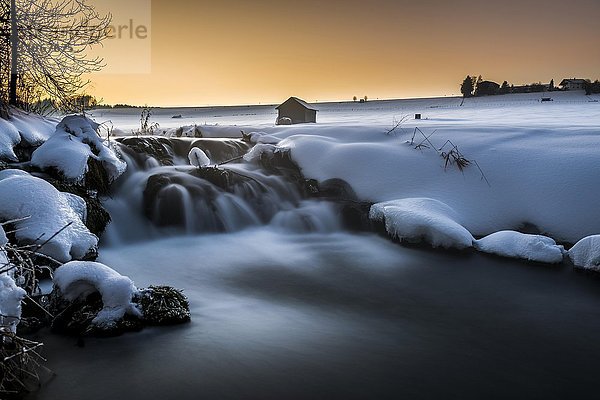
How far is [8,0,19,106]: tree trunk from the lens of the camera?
35.0ft

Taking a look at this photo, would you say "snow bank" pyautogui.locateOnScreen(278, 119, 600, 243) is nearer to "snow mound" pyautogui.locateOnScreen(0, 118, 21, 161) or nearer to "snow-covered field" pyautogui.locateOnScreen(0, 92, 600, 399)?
"snow-covered field" pyautogui.locateOnScreen(0, 92, 600, 399)

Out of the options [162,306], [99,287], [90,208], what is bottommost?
[162,306]

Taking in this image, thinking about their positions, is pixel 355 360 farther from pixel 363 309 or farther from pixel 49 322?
pixel 49 322

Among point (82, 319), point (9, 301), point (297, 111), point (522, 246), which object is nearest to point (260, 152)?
point (522, 246)

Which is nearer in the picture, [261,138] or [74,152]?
[74,152]

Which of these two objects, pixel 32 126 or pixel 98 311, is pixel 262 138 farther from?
pixel 98 311

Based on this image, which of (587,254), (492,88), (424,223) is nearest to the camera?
(587,254)

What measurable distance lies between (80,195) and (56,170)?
22.7 inches

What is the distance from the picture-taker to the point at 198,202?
949 centimetres

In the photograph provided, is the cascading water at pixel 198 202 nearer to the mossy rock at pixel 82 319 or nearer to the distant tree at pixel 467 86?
the mossy rock at pixel 82 319

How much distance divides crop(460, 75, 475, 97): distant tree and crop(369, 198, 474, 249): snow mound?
237ft

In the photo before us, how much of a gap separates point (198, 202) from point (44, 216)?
12.9 ft

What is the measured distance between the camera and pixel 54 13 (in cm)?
1098

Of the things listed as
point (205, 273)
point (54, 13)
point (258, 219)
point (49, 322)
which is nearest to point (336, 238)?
point (258, 219)
